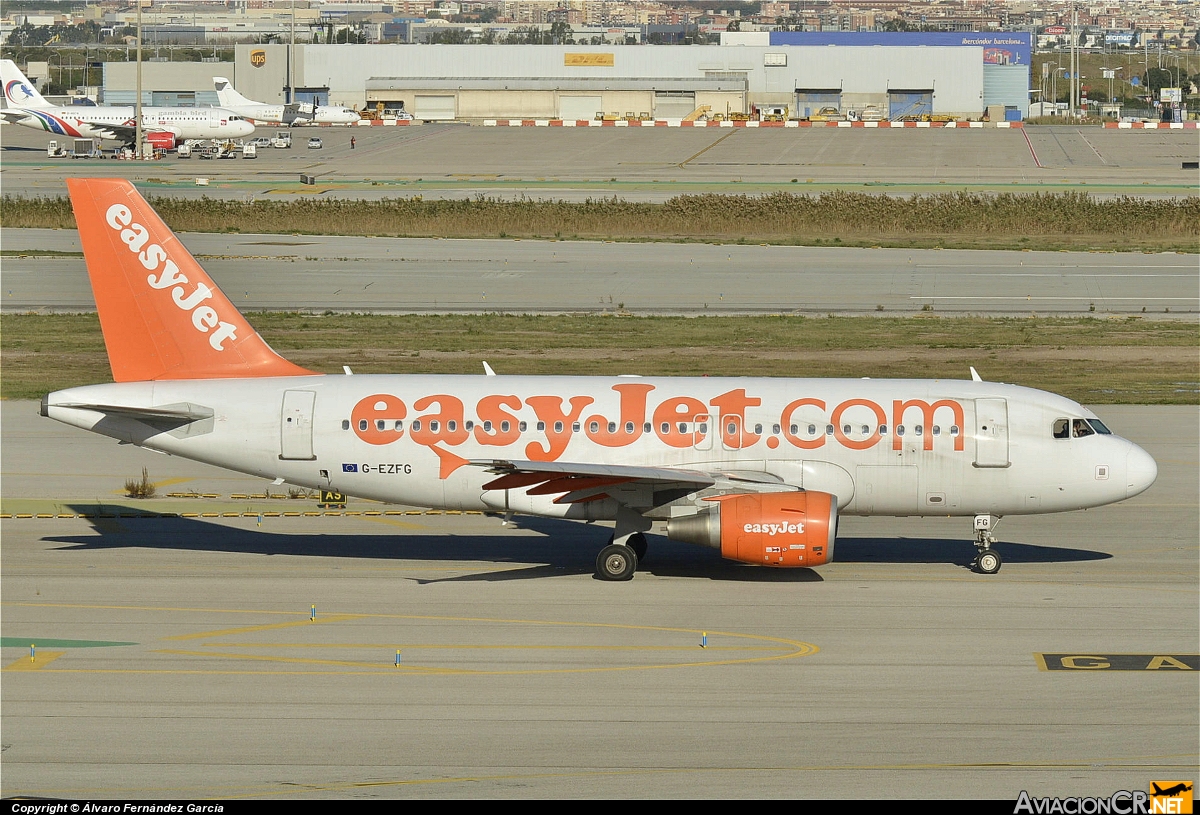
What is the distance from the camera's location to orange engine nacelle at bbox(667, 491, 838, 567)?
26.7 meters

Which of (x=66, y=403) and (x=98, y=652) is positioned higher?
(x=66, y=403)

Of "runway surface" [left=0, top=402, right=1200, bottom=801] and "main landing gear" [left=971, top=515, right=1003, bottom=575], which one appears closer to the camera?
"runway surface" [left=0, top=402, right=1200, bottom=801]

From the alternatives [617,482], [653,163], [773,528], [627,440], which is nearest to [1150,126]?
[653,163]

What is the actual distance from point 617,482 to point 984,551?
826cm

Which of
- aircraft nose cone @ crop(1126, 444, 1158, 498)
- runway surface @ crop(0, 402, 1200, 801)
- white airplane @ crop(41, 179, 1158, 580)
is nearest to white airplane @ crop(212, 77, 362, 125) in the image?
runway surface @ crop(0, 402, 1200, 801)

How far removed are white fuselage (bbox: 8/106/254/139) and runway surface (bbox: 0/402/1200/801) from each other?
115871 mm

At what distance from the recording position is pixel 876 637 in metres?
25.0

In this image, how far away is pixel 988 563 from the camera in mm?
29344

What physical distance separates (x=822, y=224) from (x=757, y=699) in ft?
234

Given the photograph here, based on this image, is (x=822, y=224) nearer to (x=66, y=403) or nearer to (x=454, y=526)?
(x=454, y=526)

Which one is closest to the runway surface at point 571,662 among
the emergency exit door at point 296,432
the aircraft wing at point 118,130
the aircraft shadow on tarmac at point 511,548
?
the aircraft shadow on tarmac at point 511,548

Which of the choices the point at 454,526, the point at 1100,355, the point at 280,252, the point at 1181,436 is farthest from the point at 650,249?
the point at 454,526

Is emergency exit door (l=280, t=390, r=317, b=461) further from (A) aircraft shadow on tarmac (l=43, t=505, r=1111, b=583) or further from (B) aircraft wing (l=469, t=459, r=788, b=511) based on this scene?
(B) aircraft wing (l=469, t=459, r=788, b=511)

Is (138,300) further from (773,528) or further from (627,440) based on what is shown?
(773,528)
